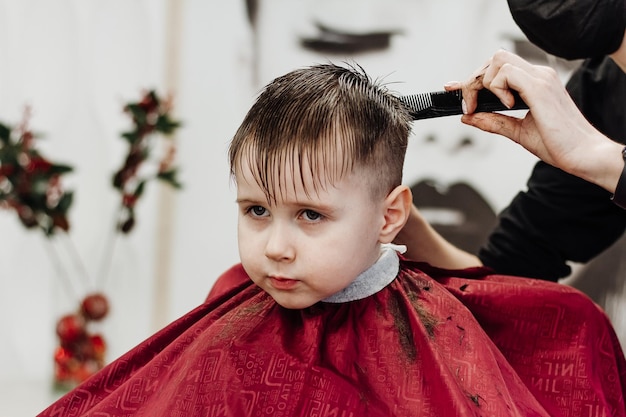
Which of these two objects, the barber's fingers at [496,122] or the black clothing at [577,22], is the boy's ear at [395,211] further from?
the black clothing at [577,22]

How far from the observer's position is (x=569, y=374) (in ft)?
3.83

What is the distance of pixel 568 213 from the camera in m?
1.53

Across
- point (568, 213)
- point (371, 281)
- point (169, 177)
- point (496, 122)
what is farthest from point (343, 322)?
point (169, 177)

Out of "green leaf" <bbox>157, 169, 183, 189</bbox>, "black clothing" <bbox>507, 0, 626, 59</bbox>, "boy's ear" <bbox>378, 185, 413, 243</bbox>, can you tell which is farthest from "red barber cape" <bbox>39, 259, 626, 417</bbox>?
"green leaf" <bbox>157, 169, 183, 189</bbox>

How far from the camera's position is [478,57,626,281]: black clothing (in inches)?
59.3

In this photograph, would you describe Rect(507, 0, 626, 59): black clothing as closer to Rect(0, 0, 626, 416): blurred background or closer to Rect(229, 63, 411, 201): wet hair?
Rect(229, 63, 411, 201): wet hair

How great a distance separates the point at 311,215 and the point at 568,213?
72 cm

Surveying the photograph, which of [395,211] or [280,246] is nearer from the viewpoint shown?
[280,246]

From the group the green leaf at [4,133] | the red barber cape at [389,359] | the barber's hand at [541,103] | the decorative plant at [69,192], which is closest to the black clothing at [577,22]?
the barber's hand at [541,103]

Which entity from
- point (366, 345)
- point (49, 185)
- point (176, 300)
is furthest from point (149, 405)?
point (176, 300)

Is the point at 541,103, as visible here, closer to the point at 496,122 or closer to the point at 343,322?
the point at 496,122

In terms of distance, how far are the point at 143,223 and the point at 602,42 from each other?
6.46ft

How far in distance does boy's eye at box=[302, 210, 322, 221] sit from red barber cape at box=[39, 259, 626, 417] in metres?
0.19

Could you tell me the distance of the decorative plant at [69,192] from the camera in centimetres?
233
